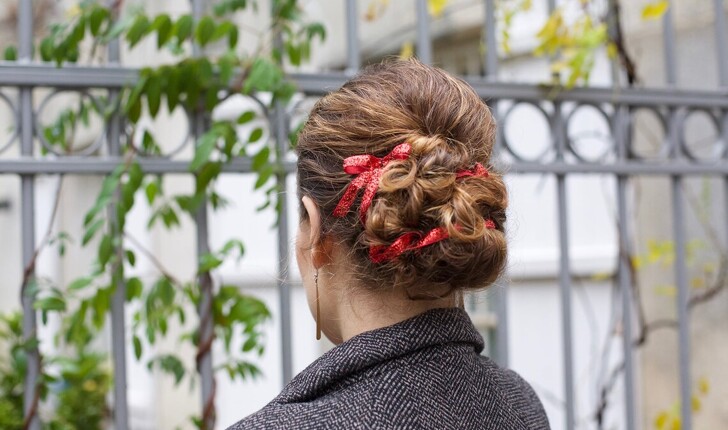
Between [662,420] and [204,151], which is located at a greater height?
[204,151]

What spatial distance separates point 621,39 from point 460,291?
1664 mm

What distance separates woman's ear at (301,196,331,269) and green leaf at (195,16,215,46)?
36.3 inches

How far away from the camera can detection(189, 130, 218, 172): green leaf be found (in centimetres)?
203

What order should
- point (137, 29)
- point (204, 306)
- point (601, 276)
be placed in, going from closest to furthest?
point (137, 29) < point (204, 306) < point (601, 276)

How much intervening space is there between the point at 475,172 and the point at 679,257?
1.60 metres

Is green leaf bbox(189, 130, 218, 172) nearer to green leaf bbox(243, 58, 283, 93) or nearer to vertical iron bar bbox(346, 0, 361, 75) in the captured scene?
green leaf bbox(243, 58, 283, 93)

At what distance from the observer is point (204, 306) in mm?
2172

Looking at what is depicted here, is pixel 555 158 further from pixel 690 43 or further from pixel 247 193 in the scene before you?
pixel 247 193

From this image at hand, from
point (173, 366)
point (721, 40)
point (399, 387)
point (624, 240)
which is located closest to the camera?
point (399, 387)

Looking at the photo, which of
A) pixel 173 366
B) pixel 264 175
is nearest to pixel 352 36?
pixel 264 175

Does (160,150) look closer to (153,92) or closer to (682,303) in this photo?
(153,92)

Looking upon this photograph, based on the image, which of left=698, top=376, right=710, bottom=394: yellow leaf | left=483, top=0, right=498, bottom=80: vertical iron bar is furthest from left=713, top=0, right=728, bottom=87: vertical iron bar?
left=698, top=376, right=710, bottom=394: yellow leaf

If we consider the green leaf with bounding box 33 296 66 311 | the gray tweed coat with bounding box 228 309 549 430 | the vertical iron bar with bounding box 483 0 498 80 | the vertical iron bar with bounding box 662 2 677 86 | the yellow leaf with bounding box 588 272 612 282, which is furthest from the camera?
the yellow leaf with bounding box 588 272 612 282

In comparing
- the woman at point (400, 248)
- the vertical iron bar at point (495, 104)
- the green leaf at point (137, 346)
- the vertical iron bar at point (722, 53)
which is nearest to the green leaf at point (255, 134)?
the green leaf at point (137, 346)
